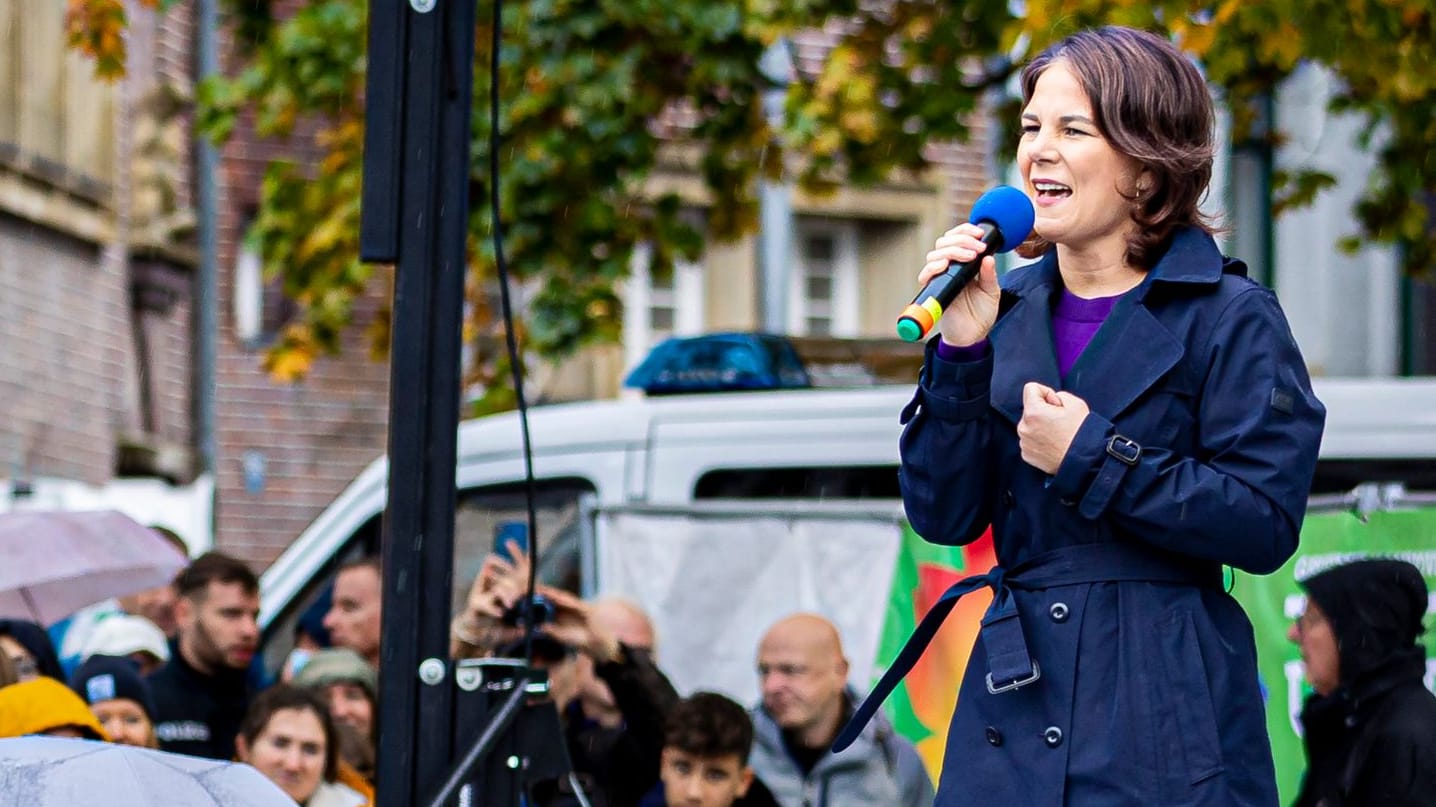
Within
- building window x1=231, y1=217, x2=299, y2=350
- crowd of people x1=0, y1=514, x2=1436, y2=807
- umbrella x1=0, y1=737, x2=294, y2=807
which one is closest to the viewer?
umbrella x1=0, y1=737, x2=294, y2=807

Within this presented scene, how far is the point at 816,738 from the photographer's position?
6723 mm

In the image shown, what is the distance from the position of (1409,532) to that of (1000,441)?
10.1 ft

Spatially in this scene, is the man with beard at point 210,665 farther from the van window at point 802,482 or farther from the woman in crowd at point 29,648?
the van window at point 802,482

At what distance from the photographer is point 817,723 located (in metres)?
6.74

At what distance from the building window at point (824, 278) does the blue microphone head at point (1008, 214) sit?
592 inches

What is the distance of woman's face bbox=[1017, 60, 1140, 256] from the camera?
310 centimetres

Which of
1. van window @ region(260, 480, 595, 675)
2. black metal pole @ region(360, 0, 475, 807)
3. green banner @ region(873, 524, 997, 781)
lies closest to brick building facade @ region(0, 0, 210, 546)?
van window @ region(260, 480, 595, 675)

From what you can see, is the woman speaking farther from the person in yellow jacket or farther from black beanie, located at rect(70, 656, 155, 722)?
black beanie, located at rect(70, 656, 155, 722)

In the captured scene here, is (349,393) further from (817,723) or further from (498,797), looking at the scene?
(498,797)

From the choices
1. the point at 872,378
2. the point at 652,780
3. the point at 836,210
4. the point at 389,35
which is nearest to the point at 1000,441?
the point at 389,35

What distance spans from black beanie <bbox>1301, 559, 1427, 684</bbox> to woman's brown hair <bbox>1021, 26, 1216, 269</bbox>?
2.60m

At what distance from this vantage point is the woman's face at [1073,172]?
3.10 metres

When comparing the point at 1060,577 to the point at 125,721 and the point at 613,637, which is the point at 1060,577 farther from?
the point at 125,721

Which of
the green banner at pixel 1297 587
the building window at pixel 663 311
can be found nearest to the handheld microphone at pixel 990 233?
the green banner at pixel 1297 587
